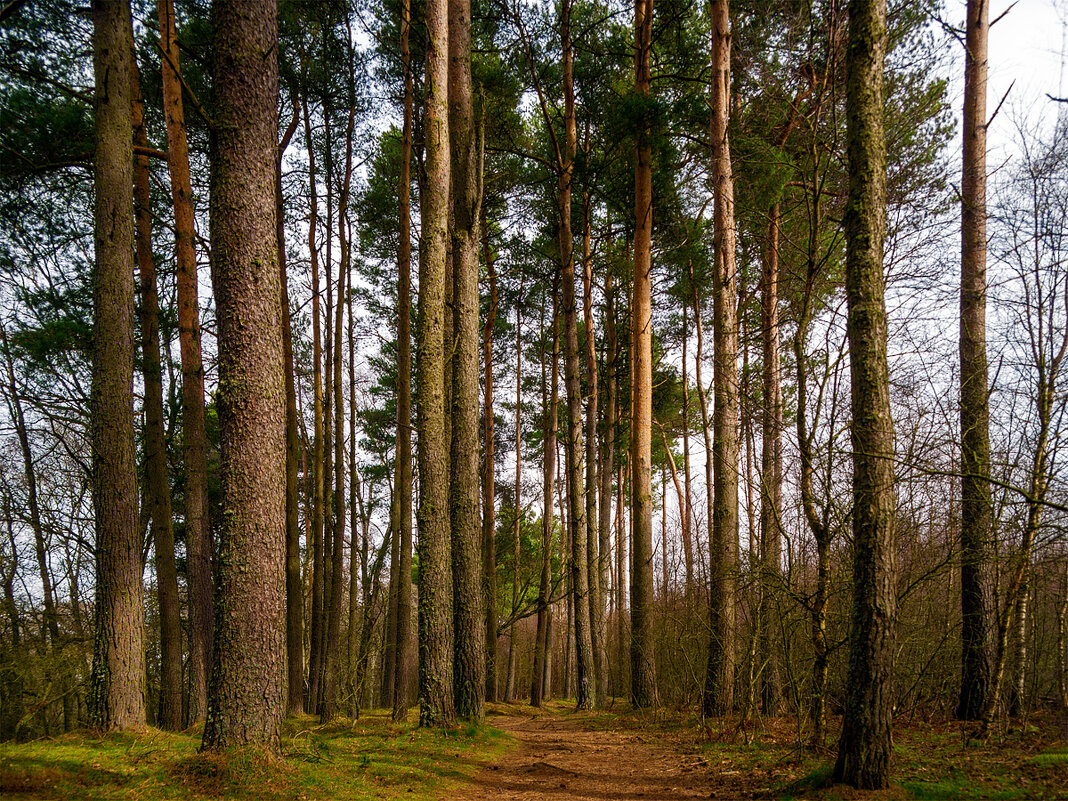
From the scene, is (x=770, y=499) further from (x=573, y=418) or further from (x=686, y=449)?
(x=686, y=449)

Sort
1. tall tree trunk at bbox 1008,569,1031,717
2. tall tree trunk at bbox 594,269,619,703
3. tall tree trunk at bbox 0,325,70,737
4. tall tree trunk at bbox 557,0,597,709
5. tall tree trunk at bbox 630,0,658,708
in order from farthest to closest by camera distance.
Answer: tall tree trunk at bbox 594,269,619,703
tall tree trunk at bbox 557,0,597,709
tall tree trunk at bbox 0,325,70,737
tall tree trunk at bbox 630,0,658,708
tall tree trunk at bbox 1008,569,1031,717

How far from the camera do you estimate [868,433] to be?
434cm

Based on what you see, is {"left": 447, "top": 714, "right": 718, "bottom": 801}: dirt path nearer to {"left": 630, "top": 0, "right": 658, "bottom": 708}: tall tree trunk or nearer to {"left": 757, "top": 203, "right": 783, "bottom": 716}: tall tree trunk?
{"left": 757, "top": 203, "right": 783, "bottom": 716}: tall tree trunk

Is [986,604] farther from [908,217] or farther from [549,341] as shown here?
[549,341]

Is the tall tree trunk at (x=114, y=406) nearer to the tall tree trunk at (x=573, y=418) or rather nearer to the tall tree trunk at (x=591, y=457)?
the tall tree trunk at (x=573, y=418)

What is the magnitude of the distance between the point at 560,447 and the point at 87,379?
52.8ft

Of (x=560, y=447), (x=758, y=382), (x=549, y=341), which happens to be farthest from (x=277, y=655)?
(x=560, y=447)

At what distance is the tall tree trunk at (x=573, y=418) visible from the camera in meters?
12.0

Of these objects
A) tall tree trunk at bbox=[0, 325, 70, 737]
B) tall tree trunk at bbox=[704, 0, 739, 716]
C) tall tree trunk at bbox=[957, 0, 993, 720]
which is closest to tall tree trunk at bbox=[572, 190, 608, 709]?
tall tree trunk at bbox=[704, 0, 739, 716]

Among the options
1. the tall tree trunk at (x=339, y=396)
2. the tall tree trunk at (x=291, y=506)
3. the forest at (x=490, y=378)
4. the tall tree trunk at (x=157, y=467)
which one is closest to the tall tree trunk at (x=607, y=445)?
the forest at (x=490, y=378)

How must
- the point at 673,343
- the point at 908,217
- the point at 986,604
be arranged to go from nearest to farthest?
the point at 986,604 < the point at 908,217 < the point at 673,343

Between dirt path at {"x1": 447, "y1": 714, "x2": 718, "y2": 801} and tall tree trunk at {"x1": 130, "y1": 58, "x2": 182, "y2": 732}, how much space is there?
544 cm

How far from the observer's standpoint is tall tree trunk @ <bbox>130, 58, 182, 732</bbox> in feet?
28.8

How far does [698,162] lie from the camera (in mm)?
12188
